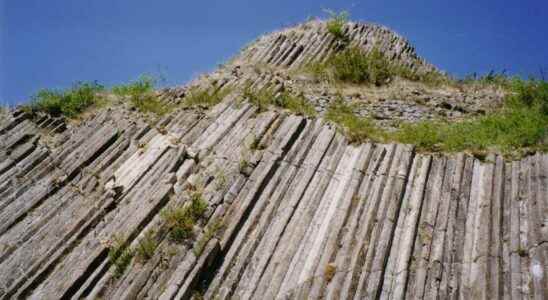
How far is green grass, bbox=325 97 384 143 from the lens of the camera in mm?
9023

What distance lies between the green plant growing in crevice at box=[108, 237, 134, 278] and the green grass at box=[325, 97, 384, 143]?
4.32m

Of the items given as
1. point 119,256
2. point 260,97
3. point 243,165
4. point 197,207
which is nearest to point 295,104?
point 260,97

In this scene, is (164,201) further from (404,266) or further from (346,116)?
(346,116)

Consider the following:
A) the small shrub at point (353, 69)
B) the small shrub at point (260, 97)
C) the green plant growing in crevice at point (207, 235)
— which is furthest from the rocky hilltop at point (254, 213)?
the small shrub at point (353, 69)

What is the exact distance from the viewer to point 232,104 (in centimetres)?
1025

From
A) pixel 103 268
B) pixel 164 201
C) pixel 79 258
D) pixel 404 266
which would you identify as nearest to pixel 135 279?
pixel 103 268

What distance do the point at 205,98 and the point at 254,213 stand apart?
428 cm

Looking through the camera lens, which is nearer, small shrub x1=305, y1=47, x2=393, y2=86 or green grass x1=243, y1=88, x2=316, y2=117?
green grass x1=243, y1=88, x2=316, y2=117

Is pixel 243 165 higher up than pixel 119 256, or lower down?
higher up

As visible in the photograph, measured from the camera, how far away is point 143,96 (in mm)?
11430

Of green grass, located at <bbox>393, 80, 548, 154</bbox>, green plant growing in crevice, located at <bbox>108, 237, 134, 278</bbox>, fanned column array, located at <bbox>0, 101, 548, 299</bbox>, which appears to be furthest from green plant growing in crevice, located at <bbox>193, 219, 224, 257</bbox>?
green grass, located at <bbox>393, 80, 548, 154</bbox>

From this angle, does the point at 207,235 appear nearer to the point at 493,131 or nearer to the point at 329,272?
the point at 329,272

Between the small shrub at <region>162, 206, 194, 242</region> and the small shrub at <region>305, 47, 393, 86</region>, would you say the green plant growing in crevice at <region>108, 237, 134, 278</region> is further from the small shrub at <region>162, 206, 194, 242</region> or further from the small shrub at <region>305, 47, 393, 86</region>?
the small shrub at <region>305, 47, 393, 86</region>

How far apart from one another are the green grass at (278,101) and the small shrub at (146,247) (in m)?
4.05
